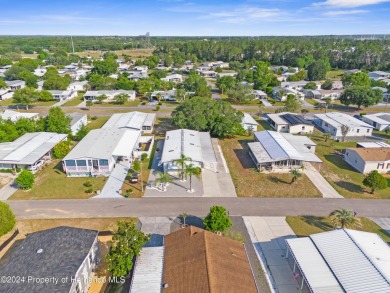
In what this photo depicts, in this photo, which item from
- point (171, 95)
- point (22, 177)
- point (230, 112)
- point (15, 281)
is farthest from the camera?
point (171, 95)

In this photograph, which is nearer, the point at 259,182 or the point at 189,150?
the point at 259,182

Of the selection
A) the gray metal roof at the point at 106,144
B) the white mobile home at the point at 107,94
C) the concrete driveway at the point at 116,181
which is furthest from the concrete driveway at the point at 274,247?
the white mobile home at the point at 107,94

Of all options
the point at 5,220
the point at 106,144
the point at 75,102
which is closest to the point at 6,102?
the point at 75,102

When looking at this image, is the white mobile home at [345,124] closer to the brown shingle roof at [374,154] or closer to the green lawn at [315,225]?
the brown shingle roof at [374,154]

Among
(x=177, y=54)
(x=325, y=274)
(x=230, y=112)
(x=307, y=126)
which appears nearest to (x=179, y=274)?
(x=325, y=274)

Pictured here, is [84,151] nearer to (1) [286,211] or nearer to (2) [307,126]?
(1) [286,211]

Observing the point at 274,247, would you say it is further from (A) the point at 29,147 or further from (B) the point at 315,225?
(A) the point at 29,147

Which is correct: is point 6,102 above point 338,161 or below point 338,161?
above

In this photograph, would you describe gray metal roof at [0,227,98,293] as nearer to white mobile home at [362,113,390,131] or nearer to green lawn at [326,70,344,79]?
white mobile home at [362,113,390,131]
